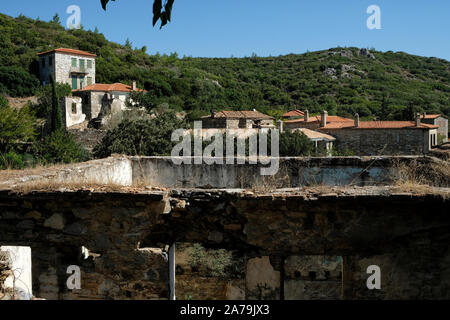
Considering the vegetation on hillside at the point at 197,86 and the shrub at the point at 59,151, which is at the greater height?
the vegetation on hillside at the point at 197,86

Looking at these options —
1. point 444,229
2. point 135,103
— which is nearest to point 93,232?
point 444,229

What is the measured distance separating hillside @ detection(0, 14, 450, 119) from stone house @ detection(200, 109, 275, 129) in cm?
624

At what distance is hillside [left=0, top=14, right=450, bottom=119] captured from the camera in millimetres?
64500

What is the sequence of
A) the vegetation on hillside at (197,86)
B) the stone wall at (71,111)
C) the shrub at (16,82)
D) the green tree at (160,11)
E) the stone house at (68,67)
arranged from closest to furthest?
the green tree at (160,11)
the vegetation on hillside at (197,86)
the stone wall at (71,111)
the shrub at (16,82)
the stone house at (68,67)

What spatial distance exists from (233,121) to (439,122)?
96.4ft

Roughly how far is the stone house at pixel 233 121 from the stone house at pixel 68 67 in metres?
25.4

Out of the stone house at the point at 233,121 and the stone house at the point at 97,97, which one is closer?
the stone house at the point at 233,121

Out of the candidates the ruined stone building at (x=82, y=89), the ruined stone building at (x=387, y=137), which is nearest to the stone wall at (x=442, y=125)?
the ruined stone building at (x=387, y=137)

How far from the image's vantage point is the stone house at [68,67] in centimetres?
6200

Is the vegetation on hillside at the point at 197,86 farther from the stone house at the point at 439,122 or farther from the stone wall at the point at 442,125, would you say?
the stone wall at the point at 442,125

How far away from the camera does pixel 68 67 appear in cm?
6391

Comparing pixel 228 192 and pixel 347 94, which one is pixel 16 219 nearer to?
pixel 228 192

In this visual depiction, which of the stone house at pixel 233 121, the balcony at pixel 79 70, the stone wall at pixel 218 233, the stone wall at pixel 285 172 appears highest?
the balcony at pixel 79 70

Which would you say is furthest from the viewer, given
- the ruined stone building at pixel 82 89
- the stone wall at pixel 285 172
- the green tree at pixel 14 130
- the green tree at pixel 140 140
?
the ruined stone building at pixel 82 89
